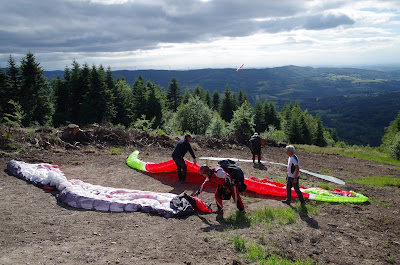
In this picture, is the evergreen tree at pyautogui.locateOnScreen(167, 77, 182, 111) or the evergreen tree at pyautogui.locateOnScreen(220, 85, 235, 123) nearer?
the evergreen tree at pyautogui.locateOnScreen(220, 85, 235, 123)

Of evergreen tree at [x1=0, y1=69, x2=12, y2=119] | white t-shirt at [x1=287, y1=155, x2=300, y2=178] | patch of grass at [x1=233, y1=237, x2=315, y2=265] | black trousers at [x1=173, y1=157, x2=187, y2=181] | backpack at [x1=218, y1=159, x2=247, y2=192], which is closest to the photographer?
patch of grass at [x1=233, y1=237, x2=315, y2=265]

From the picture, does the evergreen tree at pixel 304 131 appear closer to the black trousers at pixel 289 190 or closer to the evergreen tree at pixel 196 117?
the evergreen tree at pixel 196 117

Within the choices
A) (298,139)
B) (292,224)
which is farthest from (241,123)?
(298,139)

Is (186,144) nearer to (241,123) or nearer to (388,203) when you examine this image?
(388,203)

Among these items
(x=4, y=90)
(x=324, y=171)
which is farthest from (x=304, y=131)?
(x=4, y=90)

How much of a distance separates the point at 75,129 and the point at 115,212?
10.5 m

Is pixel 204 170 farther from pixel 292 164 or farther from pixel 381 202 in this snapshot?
pixel 381 202

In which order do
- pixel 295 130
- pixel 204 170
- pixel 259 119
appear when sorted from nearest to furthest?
pixel 204 170 → pixel 295 130 → pixel 259 119

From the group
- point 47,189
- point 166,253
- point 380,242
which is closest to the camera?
point 166,253

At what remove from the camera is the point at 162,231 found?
7.15m

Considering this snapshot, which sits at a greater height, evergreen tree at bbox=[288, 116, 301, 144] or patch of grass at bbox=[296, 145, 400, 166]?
patch of grass at bbox=[296, 145, 400, 166]

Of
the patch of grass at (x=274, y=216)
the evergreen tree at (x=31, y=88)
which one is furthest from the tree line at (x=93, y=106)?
the patch of grass at (x=274, y=216)

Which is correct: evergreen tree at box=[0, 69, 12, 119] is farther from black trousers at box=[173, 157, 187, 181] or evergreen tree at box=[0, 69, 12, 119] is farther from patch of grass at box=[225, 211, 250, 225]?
patch of grass at box=[225, 211, 250, 225]

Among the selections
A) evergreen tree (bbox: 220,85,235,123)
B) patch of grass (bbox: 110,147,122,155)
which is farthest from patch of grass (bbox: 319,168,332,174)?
evergreen tree (bbox: 220,85,235,123)
